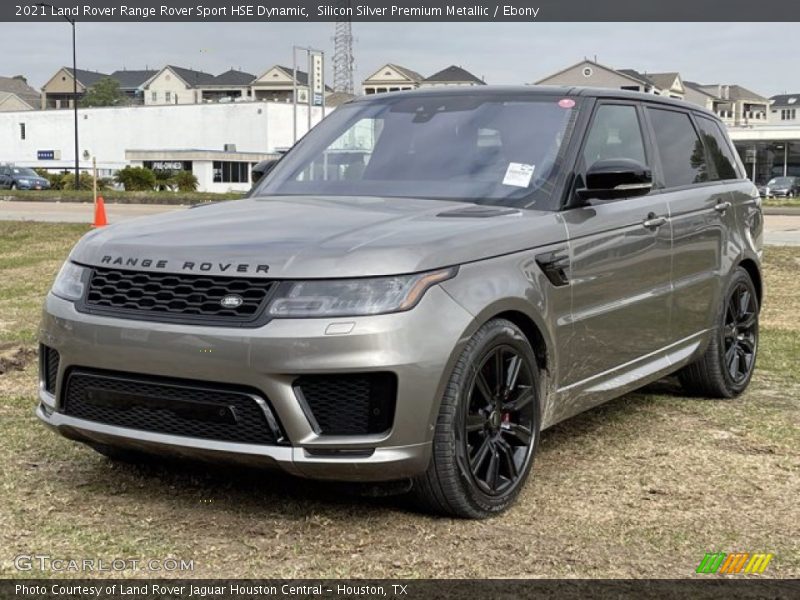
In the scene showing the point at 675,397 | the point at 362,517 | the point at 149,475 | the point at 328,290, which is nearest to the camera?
the point at 328,290

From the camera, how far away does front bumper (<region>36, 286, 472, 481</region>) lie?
3.62 m

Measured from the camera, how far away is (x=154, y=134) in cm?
7944

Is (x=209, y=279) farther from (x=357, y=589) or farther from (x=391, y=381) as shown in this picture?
(x=357, y=589)

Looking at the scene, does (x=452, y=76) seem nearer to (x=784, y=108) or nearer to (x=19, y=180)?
(x=784, y=108)

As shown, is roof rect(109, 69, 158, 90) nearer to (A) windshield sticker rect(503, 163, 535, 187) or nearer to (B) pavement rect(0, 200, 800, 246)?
(B) pavement rect(0, 200, 800, 246)

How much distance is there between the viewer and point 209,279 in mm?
3742

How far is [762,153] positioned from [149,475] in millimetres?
75024

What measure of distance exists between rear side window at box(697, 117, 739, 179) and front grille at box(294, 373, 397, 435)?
140 inches

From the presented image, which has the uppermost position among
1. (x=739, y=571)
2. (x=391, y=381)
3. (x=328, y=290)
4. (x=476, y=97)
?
(x=476, y=97)

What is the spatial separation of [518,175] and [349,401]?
1561 mm

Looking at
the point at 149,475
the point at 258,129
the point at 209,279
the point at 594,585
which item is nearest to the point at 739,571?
the point at 594,585

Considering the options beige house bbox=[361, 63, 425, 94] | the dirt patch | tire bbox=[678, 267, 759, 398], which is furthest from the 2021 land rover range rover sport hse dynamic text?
beige house bbox=[361, 63, 425, 94]

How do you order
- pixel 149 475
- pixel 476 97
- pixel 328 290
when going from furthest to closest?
pixel 476 97
pixel 149 475
pixel 328 290

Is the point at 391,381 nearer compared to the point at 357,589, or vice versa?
the point at 357,589
